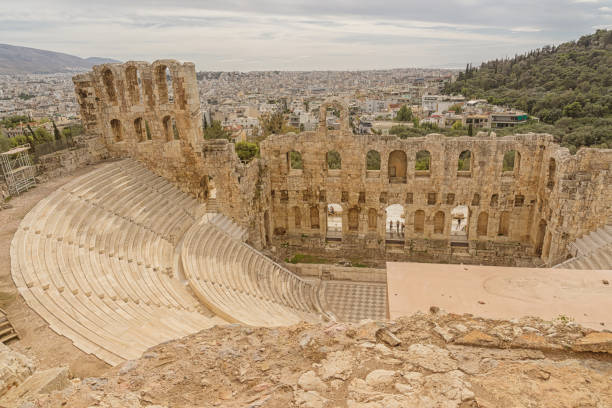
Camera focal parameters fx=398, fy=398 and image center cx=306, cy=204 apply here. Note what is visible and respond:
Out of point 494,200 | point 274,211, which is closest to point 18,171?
point 274,211

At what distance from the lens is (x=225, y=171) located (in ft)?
72.7

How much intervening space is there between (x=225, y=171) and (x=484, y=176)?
14.8 metres

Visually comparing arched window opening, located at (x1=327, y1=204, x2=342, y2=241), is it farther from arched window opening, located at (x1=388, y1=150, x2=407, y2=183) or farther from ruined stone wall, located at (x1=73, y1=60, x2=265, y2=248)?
arched window opening, located at (x1=388, y1=150, x2=407, y2=183)

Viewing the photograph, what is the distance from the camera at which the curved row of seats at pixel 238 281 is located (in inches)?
599

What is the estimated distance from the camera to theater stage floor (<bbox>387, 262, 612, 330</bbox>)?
21.6ft

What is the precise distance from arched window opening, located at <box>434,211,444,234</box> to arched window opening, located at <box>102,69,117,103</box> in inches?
832

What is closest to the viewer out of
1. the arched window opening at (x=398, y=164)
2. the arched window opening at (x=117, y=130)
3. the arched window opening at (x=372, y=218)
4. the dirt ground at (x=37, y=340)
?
the dirt ground at (x=37, y=340)

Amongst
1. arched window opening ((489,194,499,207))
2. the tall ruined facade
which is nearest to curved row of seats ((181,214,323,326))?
the tall ruined facade

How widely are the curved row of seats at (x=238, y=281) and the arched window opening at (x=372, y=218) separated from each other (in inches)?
237

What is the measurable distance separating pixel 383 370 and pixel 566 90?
249ft

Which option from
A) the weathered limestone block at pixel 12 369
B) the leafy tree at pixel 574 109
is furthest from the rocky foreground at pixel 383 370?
the leafy tree at pixel 574 109

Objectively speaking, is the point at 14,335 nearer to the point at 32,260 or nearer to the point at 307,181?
the point at 32,260

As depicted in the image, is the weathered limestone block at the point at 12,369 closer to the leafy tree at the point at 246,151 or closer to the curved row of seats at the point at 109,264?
the curved row of seats at the point at 109,264

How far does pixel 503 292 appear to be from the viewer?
23.8ft
